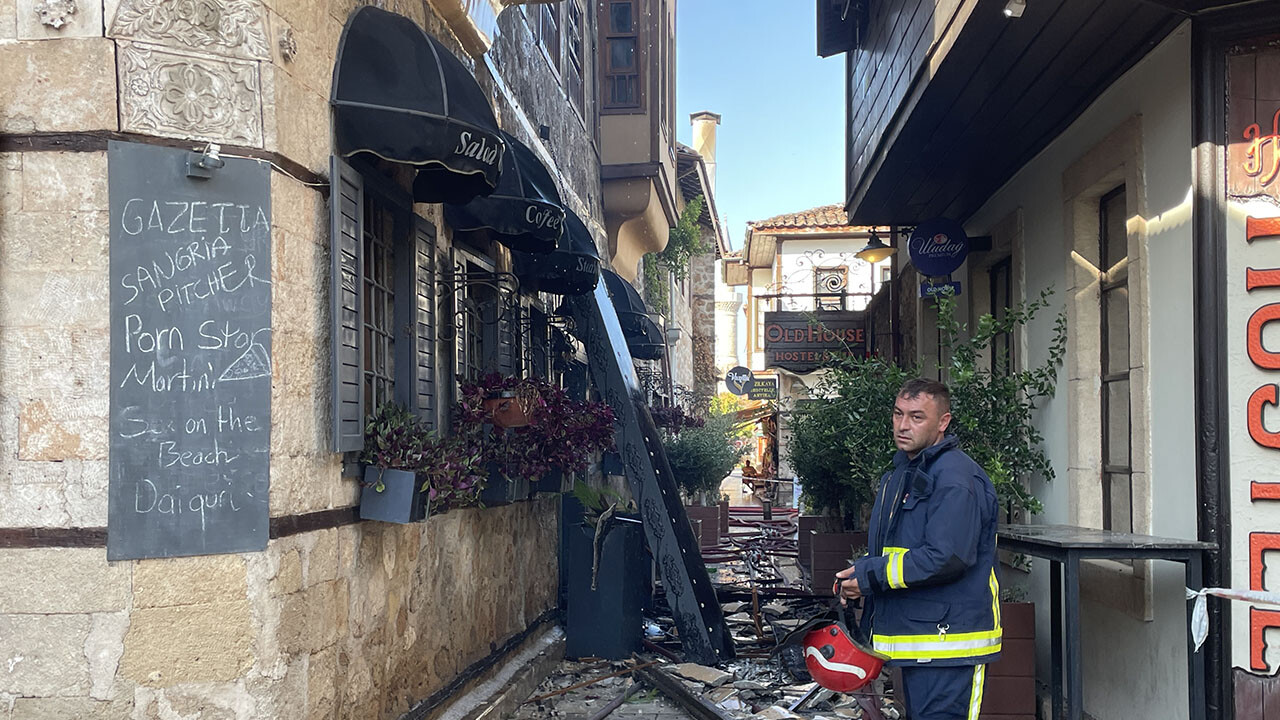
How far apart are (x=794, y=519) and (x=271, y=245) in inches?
695

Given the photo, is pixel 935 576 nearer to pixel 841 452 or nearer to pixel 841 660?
pixel 841 660

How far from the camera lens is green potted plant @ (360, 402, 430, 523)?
5047 mm

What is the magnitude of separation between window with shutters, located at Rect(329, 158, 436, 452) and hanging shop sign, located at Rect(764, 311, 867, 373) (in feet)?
28.7

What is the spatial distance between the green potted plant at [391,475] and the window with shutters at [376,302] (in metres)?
0.13

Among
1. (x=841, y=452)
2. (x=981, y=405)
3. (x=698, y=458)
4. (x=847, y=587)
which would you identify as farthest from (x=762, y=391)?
(x=847, y=587)

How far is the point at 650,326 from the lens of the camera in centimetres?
1358

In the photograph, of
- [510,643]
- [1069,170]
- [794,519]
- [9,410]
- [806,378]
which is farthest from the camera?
[806,378]

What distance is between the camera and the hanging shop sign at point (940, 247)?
9.03 metres

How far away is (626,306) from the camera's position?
1280 centimetres

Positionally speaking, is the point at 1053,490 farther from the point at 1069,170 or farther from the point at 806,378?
the point at 806,378

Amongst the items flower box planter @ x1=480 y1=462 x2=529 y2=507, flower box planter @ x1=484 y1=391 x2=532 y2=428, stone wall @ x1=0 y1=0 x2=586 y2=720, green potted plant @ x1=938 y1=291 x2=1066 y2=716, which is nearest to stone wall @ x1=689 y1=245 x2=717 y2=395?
green potted plant @ x1=938 y1=291 x2=1066 y2=716

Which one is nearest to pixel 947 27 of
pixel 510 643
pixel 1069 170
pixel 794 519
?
pixel 1069 170

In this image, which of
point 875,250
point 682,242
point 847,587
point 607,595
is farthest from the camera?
point 682,242

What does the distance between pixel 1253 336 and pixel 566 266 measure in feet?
16.7
